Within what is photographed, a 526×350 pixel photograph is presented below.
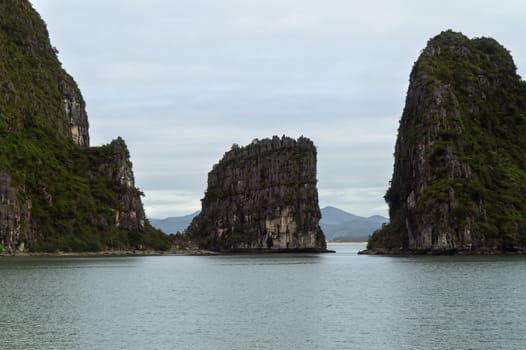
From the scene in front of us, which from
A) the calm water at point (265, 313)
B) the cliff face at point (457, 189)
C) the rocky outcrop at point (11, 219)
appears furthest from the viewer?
the rocky outcrop at point (11, 219)

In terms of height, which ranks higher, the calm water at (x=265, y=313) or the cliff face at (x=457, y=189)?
the cliff face at (x=457, y=189)

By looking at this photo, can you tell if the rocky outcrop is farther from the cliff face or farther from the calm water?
the cliff face

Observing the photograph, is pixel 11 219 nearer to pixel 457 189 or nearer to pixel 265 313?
pixel 457 189

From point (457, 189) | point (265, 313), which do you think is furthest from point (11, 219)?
point (265, 313)

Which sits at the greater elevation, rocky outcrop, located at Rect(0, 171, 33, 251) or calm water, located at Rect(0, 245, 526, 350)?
rocky outcrop, located at Rect(0, 171, 33, 251)

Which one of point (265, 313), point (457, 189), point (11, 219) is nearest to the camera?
point (265, 313)

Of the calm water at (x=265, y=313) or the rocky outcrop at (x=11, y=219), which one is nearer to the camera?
the calm water at (x=265, y=313)

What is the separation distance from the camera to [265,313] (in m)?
64.8

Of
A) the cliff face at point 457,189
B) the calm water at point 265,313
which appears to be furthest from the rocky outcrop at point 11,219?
the cliff face at point 457,189

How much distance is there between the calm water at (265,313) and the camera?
166 ft

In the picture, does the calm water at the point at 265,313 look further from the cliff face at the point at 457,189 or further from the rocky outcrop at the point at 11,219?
the rocky outcrop at the point at 11,219

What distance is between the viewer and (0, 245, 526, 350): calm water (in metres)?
50.6

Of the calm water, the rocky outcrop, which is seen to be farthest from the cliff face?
the rocky outcrop

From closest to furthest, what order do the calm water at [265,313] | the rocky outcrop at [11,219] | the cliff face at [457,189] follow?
the calm water at [265,313], the cliff face at [457,189], the rocky outcrop at [11,219]
